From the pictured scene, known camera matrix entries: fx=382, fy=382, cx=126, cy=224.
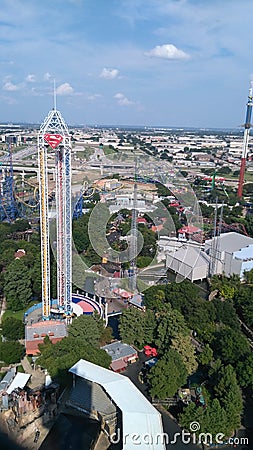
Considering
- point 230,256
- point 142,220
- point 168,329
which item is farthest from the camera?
point 142,220

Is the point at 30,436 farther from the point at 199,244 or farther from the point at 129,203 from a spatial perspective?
the point at 129,203

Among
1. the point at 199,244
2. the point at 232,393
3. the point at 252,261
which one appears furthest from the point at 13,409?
the point at 199,244

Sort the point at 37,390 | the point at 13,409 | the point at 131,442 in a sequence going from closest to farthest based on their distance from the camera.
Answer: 1. the point at 131,442
2. the point at 13,409
3. the point at 37,390

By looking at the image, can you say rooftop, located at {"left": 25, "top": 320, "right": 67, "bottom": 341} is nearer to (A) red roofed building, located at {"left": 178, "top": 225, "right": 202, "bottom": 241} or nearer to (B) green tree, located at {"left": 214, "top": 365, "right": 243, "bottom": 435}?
(B) green tree, located at {"left": 214, "top": 365, "right": 243, "bottom": 435}

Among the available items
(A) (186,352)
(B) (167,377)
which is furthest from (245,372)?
(B) (167,377)

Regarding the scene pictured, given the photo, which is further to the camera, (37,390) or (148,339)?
(148,339)

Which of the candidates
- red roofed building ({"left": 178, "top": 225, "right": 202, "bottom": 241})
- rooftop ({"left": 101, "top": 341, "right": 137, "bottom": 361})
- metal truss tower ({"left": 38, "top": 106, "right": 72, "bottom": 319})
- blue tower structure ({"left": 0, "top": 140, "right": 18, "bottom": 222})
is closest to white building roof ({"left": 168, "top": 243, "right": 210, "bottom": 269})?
red roofed building ({"left": 178, "top": 225, "right": 202, "bottom": 241})

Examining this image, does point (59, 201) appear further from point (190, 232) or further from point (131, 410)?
point (190, 232)
